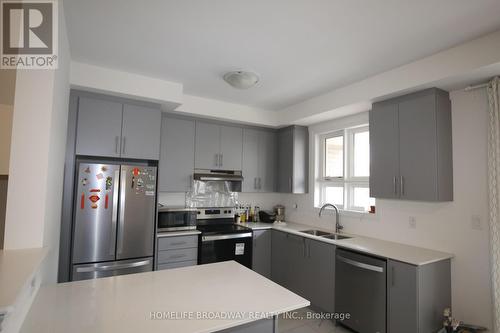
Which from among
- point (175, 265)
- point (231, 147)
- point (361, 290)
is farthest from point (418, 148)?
point (175, 265)

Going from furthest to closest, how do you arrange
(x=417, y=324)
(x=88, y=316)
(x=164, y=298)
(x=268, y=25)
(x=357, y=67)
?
1. (x=357, y=67)
2. (x=417, y=324)
3. (x=268, y=25)
4. (x=164, y=298)
5. (x=88, y=316)

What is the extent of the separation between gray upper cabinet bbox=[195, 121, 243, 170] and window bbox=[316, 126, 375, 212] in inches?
49.0

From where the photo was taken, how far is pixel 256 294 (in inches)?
55.6

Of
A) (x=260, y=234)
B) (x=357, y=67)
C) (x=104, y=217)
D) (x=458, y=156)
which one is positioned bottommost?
(x=260, y=234)

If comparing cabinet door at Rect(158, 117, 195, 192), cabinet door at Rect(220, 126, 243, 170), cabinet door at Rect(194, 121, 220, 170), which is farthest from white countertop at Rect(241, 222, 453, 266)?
cabinet door at Rect(158, 117, 195, 192)

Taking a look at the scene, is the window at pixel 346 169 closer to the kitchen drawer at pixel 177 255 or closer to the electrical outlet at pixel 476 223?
the electrical outlet at pixel 476 223

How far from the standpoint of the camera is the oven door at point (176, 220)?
3141 millimetres

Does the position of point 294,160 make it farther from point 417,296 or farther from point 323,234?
point 417,296

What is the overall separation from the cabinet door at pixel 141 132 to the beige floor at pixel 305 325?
2.28 m

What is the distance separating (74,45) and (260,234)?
9.52ft

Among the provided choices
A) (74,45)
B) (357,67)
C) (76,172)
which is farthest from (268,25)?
(76,172)

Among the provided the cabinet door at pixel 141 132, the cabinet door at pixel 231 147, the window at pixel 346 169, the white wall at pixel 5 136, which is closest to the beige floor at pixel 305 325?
the window at pixel 346 169

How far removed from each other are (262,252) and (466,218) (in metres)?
2.28

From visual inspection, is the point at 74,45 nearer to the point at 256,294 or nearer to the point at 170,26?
the point at 170,26
